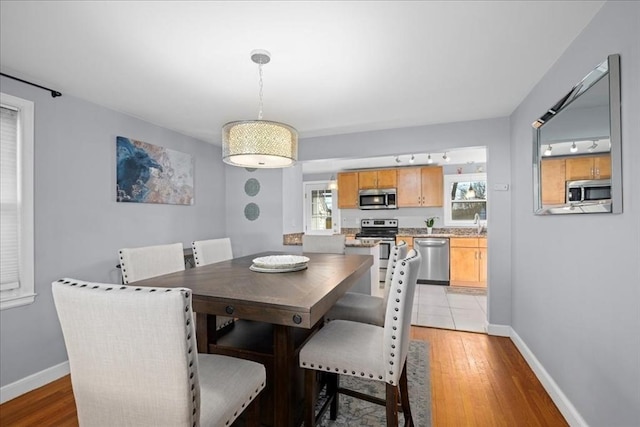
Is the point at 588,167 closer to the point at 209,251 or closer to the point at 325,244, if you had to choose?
the point at 325,244

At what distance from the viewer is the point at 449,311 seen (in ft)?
12.5

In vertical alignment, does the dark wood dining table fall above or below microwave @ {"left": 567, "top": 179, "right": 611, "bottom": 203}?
below

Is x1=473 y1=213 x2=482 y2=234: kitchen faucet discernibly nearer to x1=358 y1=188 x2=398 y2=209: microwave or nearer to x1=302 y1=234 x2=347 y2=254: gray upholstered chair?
x1=358 y1=188 x2=398 y2=209: microwave

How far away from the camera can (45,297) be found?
2279 mm

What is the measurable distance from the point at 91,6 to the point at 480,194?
5881mm

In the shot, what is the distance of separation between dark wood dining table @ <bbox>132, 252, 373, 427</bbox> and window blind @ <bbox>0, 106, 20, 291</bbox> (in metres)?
1.19

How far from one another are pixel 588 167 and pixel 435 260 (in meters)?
3.89

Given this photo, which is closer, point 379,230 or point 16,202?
point 16,202

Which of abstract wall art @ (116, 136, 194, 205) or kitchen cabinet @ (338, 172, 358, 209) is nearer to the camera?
abstract wall art @ (116, 136, 194, 205)

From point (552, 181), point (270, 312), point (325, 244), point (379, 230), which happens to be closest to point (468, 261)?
point (379, 230)

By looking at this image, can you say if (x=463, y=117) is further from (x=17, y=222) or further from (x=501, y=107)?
(x=17, y=222)

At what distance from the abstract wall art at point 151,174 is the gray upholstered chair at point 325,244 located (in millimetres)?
1589

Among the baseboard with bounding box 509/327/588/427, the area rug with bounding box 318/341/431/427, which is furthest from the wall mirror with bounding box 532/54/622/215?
the area rug with bounding box 318/341/431/427

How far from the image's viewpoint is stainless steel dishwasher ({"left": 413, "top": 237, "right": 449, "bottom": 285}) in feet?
16.9
